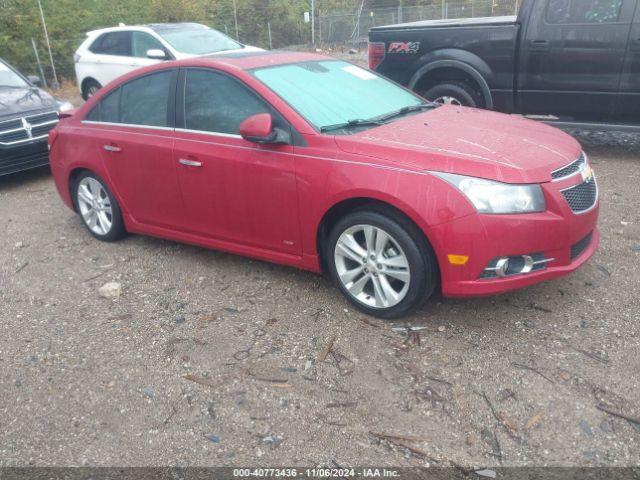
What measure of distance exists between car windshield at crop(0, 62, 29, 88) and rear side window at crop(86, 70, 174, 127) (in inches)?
155

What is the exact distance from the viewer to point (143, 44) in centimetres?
1070

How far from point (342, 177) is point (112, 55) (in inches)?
367

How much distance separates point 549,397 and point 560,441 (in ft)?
1.03

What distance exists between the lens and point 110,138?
15.8 feet

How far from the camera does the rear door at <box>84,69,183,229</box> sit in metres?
4.47

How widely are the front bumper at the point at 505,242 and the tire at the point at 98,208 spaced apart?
296 centimetres

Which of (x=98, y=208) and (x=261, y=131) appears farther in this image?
(x=98, y=208)

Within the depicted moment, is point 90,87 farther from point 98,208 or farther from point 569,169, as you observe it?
point 569,169

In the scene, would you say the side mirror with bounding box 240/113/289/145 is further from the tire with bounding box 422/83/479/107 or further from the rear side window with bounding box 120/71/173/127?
the tire with bounding box 422/83/479/107

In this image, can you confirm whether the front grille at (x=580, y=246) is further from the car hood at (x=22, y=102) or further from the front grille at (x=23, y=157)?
the car hood at (x=22, y=102)

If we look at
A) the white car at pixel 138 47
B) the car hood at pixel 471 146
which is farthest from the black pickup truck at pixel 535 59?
the white car at pixel 138 47

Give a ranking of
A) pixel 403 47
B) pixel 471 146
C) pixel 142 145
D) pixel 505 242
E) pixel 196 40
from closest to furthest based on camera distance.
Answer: pixel 505 242 → pixel 471 146 → pixel 142 145 → pixel 403 47 → pixel 196 40

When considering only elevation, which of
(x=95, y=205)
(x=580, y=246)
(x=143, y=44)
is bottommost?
(x=95, y=205)

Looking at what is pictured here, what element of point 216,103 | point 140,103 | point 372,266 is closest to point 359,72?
point 216,103
